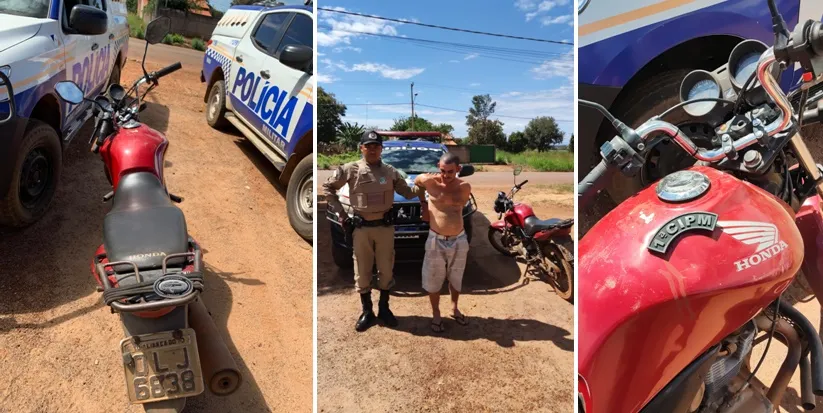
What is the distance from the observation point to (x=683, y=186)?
152 cm

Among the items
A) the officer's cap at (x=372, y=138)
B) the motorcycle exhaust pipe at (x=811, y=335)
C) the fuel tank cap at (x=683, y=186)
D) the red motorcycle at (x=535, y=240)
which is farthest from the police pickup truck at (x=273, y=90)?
the motorcycle exhaust pipe at (x=811, y=335)

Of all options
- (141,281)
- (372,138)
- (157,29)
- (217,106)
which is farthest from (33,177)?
(372,138)

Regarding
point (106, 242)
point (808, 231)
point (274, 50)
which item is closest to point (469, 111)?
point (808, 231)

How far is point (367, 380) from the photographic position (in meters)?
1.33

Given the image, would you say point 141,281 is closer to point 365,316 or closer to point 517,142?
point 365,316

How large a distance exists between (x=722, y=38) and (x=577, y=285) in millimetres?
2262

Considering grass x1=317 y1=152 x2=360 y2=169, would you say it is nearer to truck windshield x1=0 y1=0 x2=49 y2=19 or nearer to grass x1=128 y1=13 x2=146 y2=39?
truck windshield x1=0 y1=0 x2=49 y2=19

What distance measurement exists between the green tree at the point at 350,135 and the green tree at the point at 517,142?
366 mm

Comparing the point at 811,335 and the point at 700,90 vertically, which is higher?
the point at 700,90

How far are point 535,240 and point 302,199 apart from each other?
250 centimetres

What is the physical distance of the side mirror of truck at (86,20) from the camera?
341cm

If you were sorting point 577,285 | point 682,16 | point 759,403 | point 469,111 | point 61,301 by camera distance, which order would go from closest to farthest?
point 469,111, point 577,285, point 759,403, point 682,16, point 61,301

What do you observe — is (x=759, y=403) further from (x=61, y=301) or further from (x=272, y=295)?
(x=61, y=301)

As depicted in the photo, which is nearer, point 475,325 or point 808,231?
point 475,325
